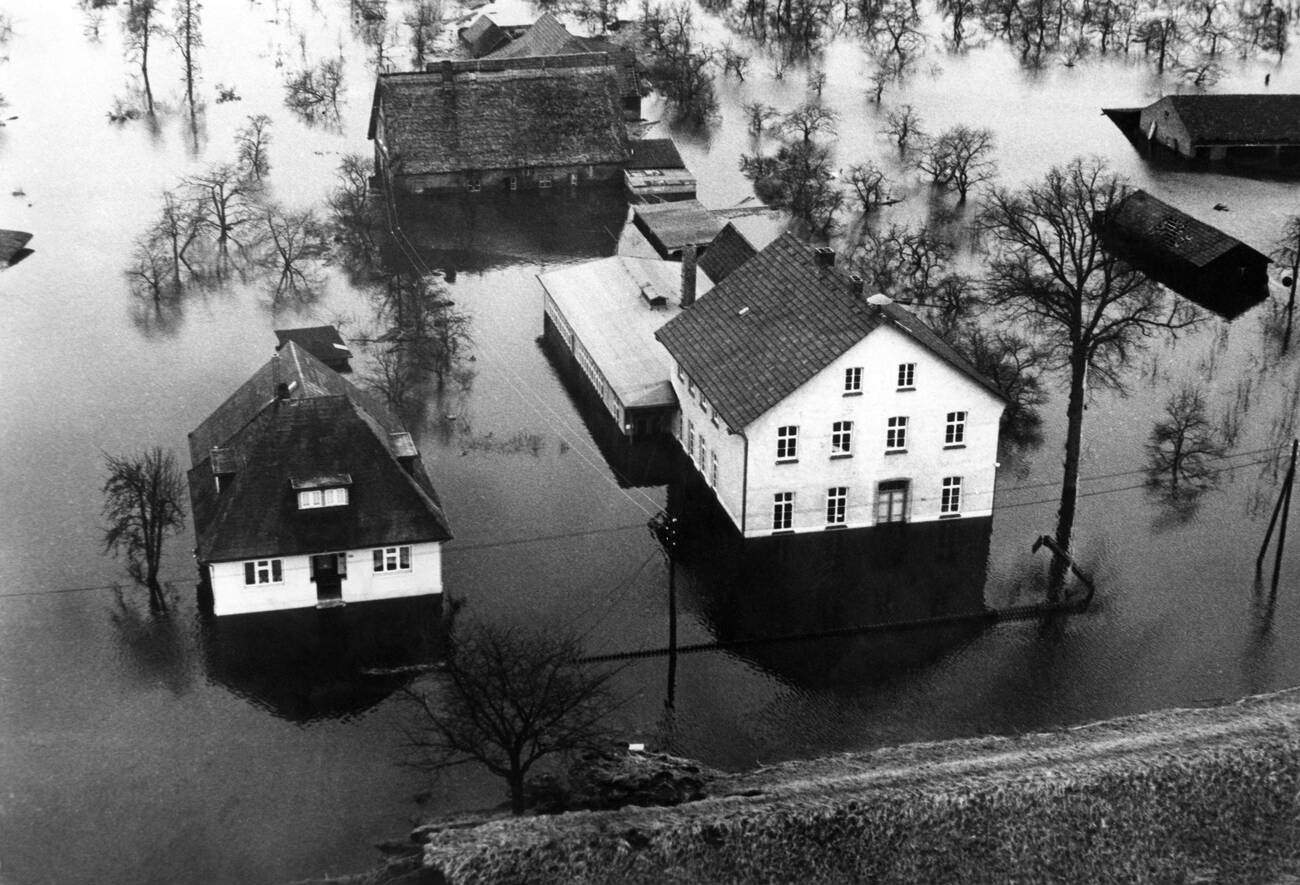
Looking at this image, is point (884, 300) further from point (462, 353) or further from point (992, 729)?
point (462, 353)

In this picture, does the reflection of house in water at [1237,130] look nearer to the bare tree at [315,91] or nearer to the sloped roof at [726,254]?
the sloped roof at [726,254]

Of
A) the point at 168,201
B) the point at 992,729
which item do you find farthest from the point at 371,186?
the point at 992,729

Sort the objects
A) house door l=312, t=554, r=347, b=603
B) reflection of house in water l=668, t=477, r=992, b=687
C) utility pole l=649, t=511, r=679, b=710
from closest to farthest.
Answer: utility pole l=649, t=511, r=679, b=710
reflection of house in water l=668, t=477, r=992, b=687
house door l=312, t=554, r=347, b=603

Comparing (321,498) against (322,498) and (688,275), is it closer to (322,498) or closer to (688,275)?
(322,498)

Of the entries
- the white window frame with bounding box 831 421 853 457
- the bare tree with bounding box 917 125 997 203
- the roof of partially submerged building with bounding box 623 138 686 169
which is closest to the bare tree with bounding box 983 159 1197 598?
the bare tree with bounding box 917 125 997 203

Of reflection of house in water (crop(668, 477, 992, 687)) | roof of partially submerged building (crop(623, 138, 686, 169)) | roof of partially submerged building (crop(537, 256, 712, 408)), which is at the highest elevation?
roof of partially submerged building (crop(623, 138, 686, 169))

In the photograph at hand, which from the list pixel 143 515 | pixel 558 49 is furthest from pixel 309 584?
pixel 558 49

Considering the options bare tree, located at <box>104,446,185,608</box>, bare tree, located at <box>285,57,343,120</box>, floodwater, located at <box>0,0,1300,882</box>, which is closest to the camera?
floodwater, located at <box>0,0,1300,882</box>

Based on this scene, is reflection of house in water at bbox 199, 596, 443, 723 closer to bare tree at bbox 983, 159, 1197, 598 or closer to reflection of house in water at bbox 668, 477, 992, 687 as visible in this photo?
reflection of house in water at bbox 668, 477, 992, 687
